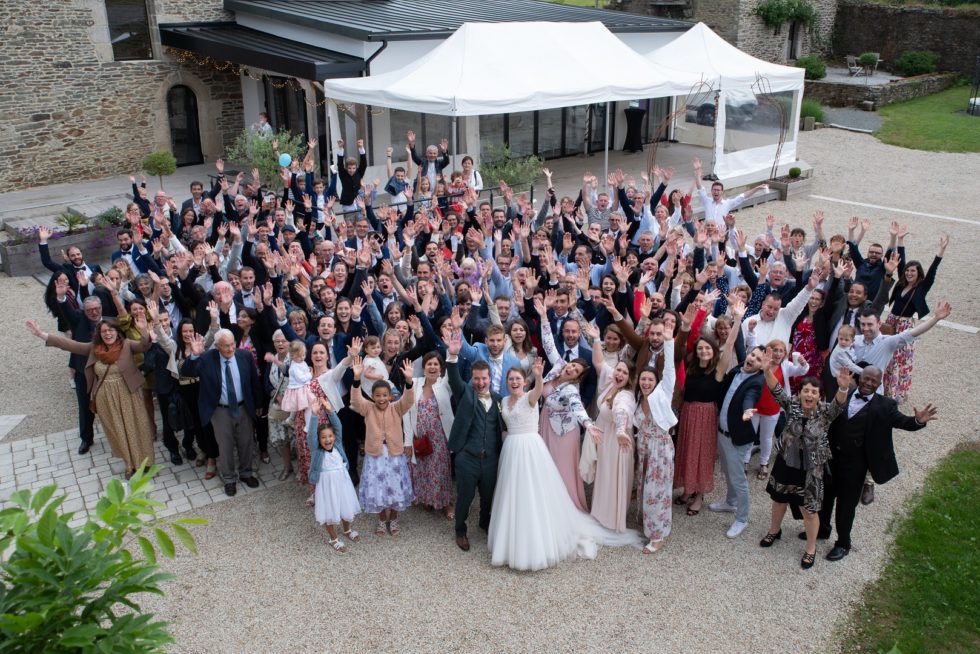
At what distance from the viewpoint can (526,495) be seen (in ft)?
17.3

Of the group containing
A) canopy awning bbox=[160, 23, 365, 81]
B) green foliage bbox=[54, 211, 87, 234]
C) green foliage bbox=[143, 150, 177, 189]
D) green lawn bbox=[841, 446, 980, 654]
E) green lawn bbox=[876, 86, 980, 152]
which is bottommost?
green lawn bbox=[876, 86, 980, 152]

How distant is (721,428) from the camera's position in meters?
5.71

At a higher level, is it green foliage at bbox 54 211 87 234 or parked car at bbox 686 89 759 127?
parked car at bbox 686 89 759 127

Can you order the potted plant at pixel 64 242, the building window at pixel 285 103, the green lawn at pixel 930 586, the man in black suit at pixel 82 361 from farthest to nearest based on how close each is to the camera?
the building window at pixel 285 103, the potted plant at pixel 64 242, the man in black suit at pixel 82 361, the green lawn at pixel 930 586

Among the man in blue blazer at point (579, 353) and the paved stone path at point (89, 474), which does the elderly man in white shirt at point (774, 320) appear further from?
the paved stone path at point (89, 474)

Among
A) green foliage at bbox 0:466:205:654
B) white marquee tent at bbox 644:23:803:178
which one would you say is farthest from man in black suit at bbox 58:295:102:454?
white marquee tent at bbox 644:23:803:178

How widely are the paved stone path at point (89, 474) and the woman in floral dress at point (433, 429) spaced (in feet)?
4.36

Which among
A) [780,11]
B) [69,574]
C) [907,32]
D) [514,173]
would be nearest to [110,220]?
[514,173]

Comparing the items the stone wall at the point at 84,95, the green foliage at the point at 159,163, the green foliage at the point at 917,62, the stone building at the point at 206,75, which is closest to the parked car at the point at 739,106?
the stone building at the point at 206,75

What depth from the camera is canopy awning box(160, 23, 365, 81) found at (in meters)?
13.9

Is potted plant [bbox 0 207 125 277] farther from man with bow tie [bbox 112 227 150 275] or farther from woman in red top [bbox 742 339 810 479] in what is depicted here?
woman in red top [bbox 742 339 810 479]

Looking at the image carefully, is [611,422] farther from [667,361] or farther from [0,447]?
[0,447]

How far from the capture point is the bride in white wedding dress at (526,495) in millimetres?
5270

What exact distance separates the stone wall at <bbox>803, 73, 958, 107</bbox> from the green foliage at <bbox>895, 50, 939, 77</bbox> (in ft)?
4.54
